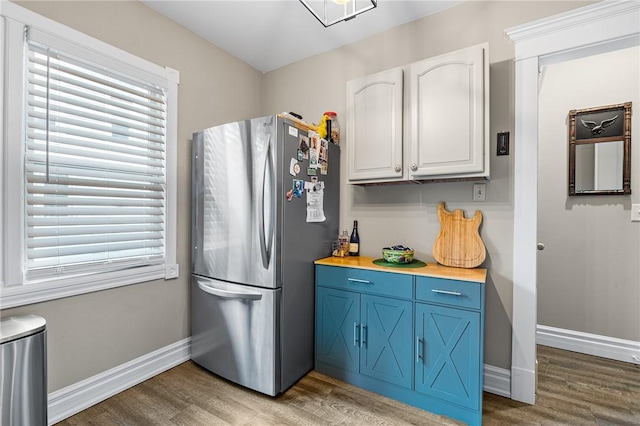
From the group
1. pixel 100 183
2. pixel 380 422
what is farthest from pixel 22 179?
pixel 380 422

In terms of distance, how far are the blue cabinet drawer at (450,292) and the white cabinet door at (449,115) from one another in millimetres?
687

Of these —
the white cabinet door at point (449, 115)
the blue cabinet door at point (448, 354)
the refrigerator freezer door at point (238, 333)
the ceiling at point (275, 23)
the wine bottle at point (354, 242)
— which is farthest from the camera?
the wine bottle at point (354, 242)

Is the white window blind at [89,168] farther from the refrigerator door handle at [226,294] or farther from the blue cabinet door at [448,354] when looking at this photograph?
the blue cabinet door at [448,354]

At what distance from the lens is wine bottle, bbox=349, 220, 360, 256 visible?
8.11ft

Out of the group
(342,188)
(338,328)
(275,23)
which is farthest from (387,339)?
(275,23)

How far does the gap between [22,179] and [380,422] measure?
2403 mm

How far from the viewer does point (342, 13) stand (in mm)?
2234

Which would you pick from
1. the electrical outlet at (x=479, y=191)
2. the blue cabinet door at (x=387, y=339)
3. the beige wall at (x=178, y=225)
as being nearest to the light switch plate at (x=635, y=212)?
the electrical outlet at (x=479, y=191)

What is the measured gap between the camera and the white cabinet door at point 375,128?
2.06 metres

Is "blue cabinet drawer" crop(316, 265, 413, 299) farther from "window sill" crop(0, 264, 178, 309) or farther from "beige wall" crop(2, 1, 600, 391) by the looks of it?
"window sill" crop(0, 264, 178, 309)

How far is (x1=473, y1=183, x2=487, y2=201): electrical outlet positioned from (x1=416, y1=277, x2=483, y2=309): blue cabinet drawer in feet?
2.23

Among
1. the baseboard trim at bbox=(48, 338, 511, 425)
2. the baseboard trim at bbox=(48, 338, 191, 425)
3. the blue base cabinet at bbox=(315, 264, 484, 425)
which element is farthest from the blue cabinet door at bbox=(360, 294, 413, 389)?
the baseboard trim at bbox=(48, 338, 191, 425)

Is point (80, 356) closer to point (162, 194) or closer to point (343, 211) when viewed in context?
point (162, 194)

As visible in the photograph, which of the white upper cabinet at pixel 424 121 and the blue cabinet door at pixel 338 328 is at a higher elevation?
the white upper cabinet at pixel 424 121
